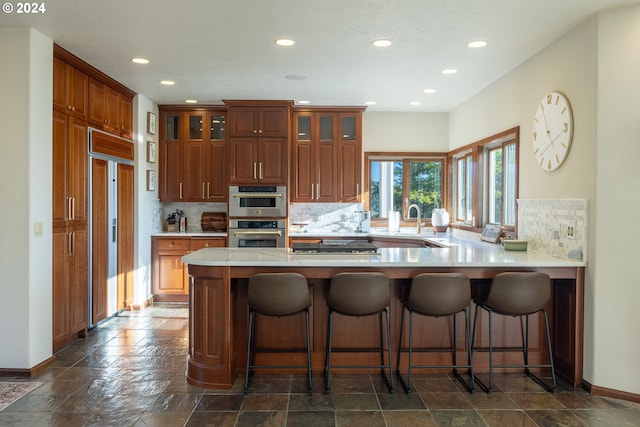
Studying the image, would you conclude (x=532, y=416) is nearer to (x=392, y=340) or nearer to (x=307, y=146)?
(x=392, y=340)

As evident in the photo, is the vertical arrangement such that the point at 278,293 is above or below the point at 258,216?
below

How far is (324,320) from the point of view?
12.0 feet

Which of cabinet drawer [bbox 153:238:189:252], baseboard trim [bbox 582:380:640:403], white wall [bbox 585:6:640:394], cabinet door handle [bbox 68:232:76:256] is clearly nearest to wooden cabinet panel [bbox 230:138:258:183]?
cabinet drawer [bbox 153:238:189:252]

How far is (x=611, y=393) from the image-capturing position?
10.6 ft

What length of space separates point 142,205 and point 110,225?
0.86 m

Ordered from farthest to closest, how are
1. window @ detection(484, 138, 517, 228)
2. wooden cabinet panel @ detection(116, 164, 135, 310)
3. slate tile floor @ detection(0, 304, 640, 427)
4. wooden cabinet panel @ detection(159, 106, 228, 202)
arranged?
1. wooden cabinet panel @ detection(159, 106, 228, 202)
2. wooden cabinet panel @ detection(116, 164, 135, 310)
3. window @ detection(484, 138, 517, 228)
4. slate tile floor @ detection(0, 304, 640, 427)

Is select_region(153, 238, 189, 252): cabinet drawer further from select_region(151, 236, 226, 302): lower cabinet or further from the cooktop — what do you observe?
the cooktop

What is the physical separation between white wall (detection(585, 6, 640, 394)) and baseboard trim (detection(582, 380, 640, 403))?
0.10ft

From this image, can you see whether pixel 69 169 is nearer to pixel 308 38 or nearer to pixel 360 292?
pixel 308 38

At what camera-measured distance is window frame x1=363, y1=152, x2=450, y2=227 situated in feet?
22.5

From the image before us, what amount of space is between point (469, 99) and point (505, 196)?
1.58m

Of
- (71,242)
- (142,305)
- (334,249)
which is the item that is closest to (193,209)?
(142,305)

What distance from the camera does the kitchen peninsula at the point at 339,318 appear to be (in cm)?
337

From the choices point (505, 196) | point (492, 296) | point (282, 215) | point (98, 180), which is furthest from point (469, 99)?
point (98, 180)
